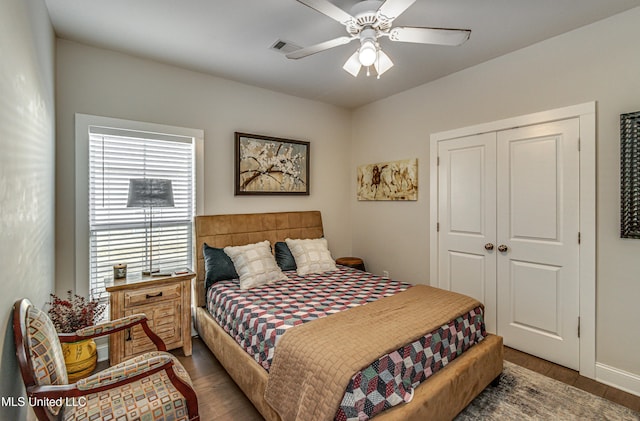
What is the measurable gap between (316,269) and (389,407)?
1.89m

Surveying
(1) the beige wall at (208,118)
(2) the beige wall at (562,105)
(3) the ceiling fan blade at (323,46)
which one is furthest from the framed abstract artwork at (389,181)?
(3) the ceiling fan blade at (323,46)

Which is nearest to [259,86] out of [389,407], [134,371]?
[134,371]

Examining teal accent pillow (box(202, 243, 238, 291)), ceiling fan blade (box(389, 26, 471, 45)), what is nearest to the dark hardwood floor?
teal accent pillow (box(202, 243, 238, 291))

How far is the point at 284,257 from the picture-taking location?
A: 3457mm

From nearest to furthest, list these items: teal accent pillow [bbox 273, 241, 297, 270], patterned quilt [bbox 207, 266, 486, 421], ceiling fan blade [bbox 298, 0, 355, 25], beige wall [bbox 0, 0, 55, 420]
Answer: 1. beige wall [bbox 0, 0, 55, 420]
2. patterned quilt [bbox 207, 266, 486, 421]
3. ceiling fan blade [bbox 298, 0, 355, 25]
4. teal accent pillow [bbox 273, 241, 297, 270]

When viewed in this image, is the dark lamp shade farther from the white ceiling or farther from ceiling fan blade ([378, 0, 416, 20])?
ceiling fan blade ([378, 0, 416, 20])

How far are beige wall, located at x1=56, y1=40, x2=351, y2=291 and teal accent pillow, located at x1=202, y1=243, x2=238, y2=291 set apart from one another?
527 millimetres

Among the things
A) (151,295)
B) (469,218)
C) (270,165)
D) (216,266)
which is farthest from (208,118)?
(469,218)

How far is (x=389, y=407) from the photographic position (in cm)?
155

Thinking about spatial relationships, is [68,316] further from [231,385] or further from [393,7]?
[393,7]

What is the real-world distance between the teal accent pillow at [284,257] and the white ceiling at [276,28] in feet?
6.41

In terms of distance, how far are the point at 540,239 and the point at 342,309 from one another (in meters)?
1.99

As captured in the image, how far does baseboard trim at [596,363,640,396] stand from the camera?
7.38 ft

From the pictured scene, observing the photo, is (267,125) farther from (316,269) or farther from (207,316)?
(207,316)
